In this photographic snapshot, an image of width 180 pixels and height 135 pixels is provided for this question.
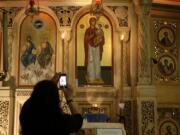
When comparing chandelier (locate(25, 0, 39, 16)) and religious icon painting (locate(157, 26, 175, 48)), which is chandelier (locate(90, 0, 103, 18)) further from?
religious icon painting (locate(157, 26, 175, 48))

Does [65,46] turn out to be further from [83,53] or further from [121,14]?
[121,14]

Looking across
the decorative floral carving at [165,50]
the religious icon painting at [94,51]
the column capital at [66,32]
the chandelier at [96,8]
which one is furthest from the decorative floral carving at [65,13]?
the decorative floral carving at [165,50]

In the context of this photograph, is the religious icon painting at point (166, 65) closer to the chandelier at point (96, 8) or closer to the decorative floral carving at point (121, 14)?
the decorative floral carving at point (121, 14)

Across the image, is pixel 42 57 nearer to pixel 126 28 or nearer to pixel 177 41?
pixel 126 28

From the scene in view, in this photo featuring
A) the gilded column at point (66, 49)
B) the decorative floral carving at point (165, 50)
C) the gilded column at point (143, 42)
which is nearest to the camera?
the gilded column at point (143, 42)

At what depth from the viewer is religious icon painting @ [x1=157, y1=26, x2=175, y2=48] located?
→ 1043 centimetres

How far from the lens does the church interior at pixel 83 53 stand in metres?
9.05

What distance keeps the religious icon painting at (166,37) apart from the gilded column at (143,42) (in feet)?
4.82

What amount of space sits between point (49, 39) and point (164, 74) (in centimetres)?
315

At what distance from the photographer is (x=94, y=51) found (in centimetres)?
947

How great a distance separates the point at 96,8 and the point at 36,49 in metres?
1.77

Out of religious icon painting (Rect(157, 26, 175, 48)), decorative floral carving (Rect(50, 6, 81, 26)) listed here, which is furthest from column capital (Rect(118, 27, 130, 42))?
religious icon painting (Rect(157, 26, 175, 48))

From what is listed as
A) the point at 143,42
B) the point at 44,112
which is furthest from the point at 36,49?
the point at 44,112

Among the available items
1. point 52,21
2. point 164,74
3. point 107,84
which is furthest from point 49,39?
point 164,74
